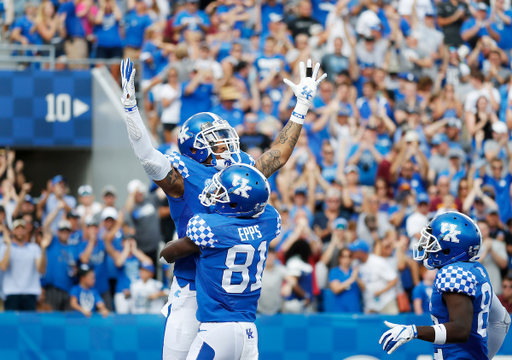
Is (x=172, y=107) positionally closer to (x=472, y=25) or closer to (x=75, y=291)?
(x=75, y=291)

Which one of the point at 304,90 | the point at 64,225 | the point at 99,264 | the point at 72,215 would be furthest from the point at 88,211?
the point at 304,90

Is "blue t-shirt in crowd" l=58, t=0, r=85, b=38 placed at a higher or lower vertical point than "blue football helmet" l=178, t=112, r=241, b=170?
lower

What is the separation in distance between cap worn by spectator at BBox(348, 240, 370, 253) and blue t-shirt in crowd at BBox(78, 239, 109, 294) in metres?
3.28

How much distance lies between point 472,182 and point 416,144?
3.36 feet

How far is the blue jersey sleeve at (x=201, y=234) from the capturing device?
486 cm

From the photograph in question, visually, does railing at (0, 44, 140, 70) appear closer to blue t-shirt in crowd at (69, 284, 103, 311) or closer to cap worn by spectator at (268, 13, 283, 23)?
cap worn by spectator at (268, 13, 283, 23)

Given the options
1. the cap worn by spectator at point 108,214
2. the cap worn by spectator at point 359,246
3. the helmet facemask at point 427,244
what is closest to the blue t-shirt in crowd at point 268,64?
the cap worn by spectator at point 108,214

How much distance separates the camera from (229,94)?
11.9 m

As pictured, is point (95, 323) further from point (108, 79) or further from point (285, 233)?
point (108, 79)

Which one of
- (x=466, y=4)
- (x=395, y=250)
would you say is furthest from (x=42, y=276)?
(x=466, y=4)

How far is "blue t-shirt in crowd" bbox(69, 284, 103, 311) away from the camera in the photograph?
9.45 meters

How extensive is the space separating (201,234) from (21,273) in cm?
561

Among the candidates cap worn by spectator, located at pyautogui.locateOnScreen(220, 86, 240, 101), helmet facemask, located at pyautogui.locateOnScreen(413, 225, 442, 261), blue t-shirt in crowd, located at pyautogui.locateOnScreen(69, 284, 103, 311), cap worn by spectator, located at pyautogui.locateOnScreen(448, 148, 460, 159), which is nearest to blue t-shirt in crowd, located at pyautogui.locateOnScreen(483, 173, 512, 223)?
cap worn by spectator, located at pyautogui.locateOnScreen(448, 148, 460, 159)

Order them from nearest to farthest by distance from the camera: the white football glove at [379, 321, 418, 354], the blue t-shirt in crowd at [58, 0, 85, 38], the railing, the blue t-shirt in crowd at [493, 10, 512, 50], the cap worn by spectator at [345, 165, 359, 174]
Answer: the white football glove at [379, 321, 418, 354] → the cap worn by spectator at [345, 165, 359, 174] → the railing → the blue t-shirt in crowd at [58, 0, 85, 38] → the blue t-shirt in crowd at [493, 10, 512, 50]
